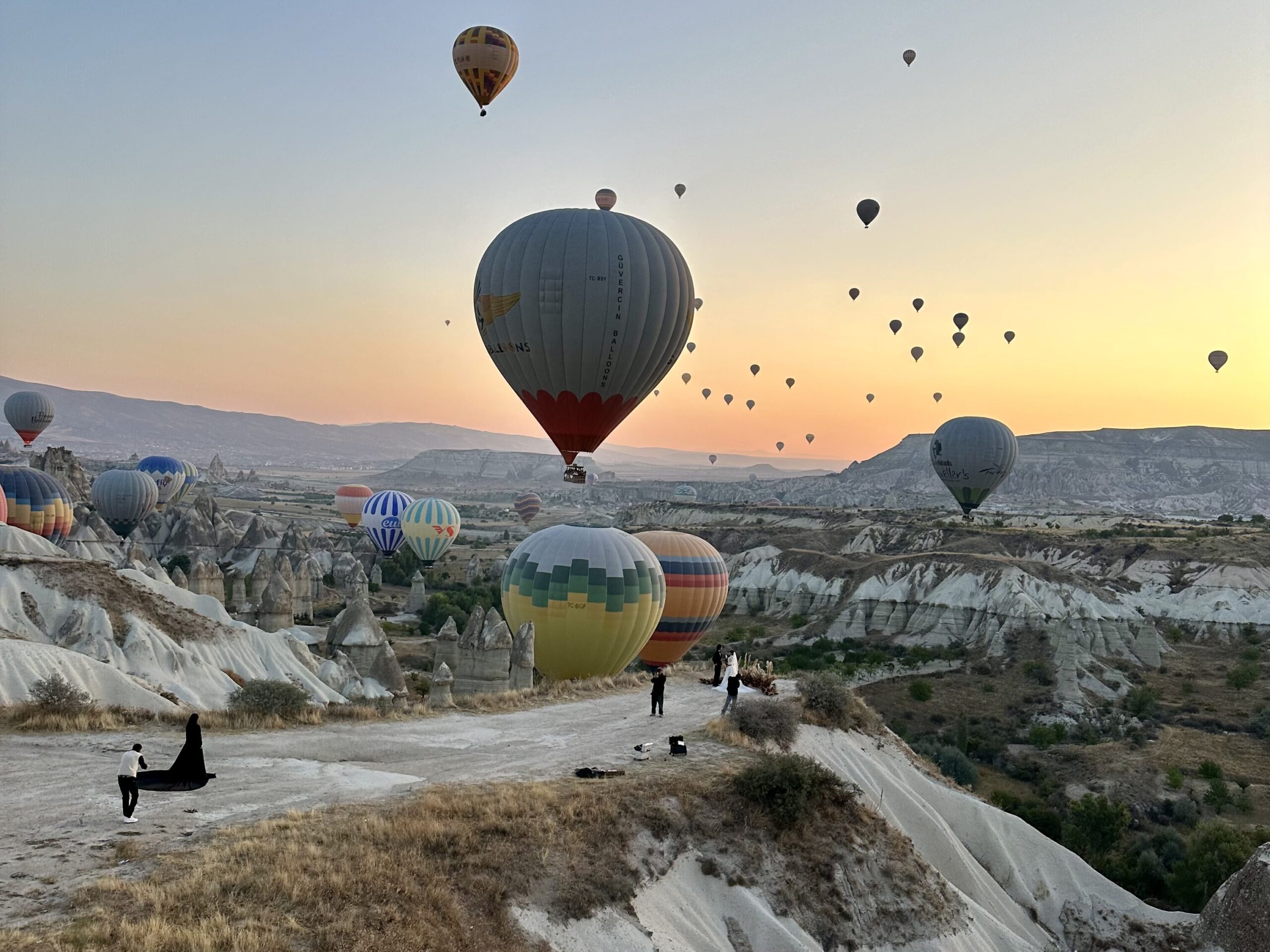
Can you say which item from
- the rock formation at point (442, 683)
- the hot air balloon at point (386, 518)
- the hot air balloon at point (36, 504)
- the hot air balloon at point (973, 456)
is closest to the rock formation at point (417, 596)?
the hot air balloon at point (386, 518)

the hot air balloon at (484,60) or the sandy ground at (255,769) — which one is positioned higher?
the hot air balloon at (484,60)

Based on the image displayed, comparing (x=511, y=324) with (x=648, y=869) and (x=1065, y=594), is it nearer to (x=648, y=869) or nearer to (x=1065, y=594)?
(x=648, y=869)

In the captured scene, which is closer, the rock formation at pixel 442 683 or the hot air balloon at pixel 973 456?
the rock formation at pixel 442 683

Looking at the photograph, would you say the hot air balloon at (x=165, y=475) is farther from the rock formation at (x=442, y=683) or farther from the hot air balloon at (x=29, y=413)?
the rock formation at (x=442, y=683)

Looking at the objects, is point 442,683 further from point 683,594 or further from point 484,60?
point 484,60

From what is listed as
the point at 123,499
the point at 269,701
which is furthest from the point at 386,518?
the point at 269,701

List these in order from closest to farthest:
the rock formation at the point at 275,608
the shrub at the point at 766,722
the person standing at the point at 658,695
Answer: the shrub at the point at 766,722, the person standing at the point at 658,695, the rock formation at the point at 275,608

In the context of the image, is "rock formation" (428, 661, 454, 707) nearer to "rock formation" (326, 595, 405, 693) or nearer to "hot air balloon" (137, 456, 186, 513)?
"rock formation" (326, 595, 405, 693)

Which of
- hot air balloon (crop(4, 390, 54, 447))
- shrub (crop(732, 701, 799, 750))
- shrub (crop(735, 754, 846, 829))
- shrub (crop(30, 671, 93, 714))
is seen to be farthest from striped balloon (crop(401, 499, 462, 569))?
shrub (crop(735, 754, 846, 829))
